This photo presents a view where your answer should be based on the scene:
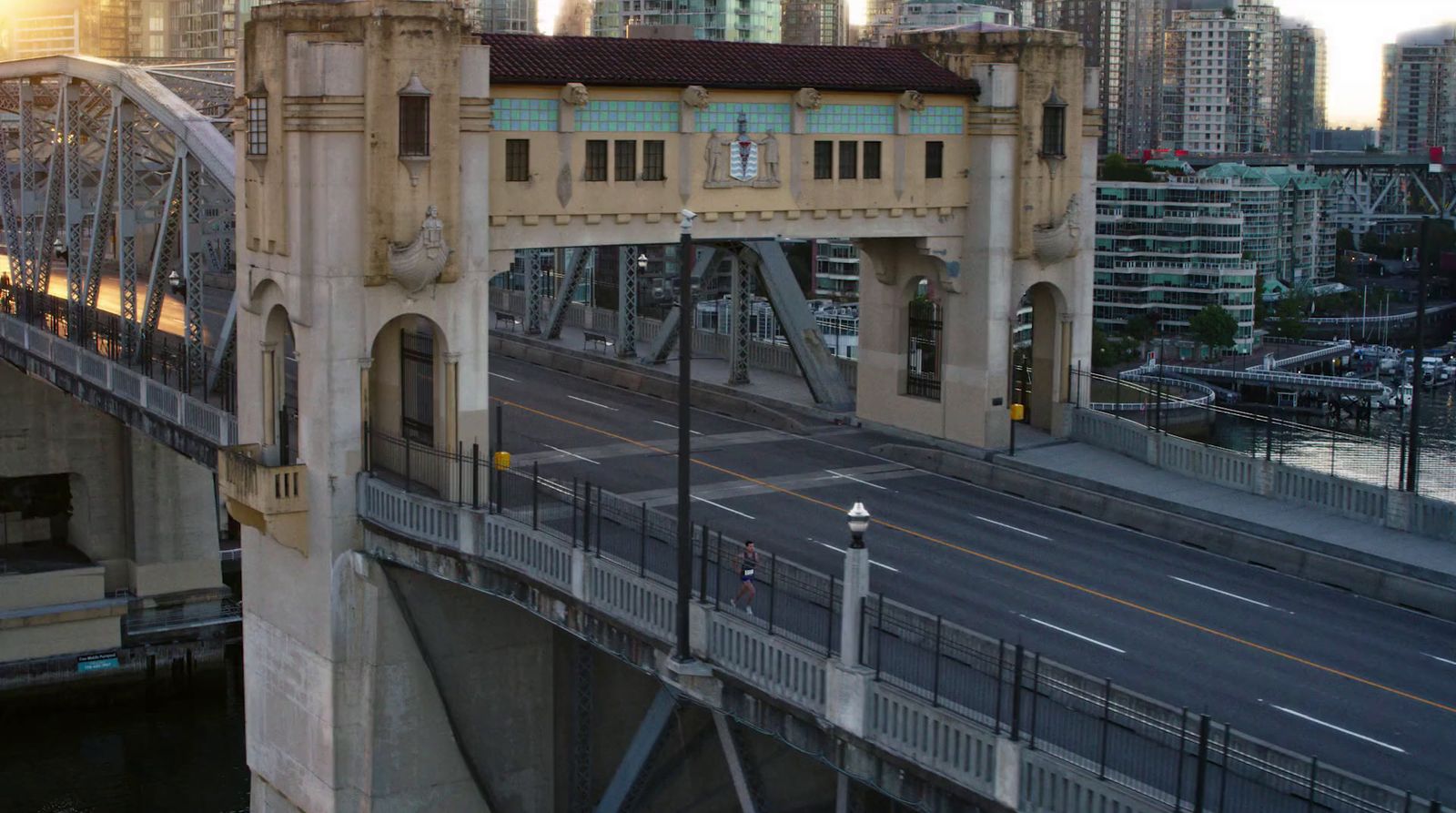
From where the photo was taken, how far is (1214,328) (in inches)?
6959

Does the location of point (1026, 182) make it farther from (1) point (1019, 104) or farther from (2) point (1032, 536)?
(2) point (1032, 536)

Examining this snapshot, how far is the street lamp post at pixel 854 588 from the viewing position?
899 inches

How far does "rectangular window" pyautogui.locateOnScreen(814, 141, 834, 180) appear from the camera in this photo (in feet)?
141

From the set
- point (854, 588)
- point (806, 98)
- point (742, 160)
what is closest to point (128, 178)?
point (742, 160)

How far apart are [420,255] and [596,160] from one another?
5.39 metres

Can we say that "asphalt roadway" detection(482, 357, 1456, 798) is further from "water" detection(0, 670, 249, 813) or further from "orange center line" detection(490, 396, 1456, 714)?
"water" detection(0, 670, 249, 813)

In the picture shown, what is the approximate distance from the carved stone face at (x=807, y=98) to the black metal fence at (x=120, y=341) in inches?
607

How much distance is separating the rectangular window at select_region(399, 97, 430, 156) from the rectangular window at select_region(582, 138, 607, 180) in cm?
446

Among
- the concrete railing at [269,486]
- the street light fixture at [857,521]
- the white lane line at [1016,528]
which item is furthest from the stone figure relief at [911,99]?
the street light fixture at [857,521]

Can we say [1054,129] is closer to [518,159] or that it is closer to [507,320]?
→ [518,159]

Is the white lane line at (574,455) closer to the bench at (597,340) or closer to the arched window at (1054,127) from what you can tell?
the arched window at (1054,127)

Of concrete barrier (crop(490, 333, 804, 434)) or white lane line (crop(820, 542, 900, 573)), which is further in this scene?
concrete barrier (crop(490, 333, 804, 434))

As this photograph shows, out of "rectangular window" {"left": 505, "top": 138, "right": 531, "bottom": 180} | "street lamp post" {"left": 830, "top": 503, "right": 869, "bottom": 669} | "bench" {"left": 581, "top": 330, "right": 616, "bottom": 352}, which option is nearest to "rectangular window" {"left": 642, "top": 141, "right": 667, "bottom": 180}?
"rectangular window" {"left": 505, "top": 138, "right": 531, "bottom": 180}

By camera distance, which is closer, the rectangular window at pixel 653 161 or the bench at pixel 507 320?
the rectangular window at pixel 653 161
